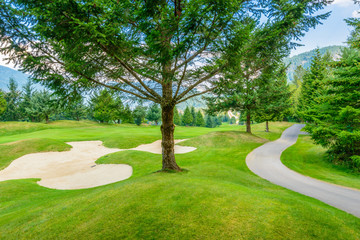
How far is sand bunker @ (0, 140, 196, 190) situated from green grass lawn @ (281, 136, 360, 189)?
34.6 feet

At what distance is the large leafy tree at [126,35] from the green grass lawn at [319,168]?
744cm

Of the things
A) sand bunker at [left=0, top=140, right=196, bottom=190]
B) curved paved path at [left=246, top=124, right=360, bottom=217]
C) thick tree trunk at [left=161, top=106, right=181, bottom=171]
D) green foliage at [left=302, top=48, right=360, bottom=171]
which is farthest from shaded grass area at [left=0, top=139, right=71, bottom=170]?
green foliage at [left=302, top=48, right=360, bottom=171]

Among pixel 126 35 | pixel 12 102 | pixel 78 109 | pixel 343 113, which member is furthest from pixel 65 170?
pixel 12 102

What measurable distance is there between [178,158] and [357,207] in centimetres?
897

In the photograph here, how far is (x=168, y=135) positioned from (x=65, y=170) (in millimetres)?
8211

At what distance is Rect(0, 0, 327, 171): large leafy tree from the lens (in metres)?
3.98

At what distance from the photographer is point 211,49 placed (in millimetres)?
5676

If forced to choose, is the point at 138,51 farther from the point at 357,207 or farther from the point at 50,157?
the point at 50,157

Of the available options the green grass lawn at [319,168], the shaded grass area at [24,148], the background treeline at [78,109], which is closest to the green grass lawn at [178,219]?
the background treeline at [78,109]

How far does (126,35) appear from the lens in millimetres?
5371

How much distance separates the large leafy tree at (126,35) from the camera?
13.0 feet

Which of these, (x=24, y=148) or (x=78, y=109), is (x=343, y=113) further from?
(x=78, y=109)

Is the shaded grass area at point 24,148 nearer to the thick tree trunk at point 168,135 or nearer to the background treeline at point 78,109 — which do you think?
the background treeline at point 78,109

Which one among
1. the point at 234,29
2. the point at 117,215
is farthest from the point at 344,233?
the point at 234,29
